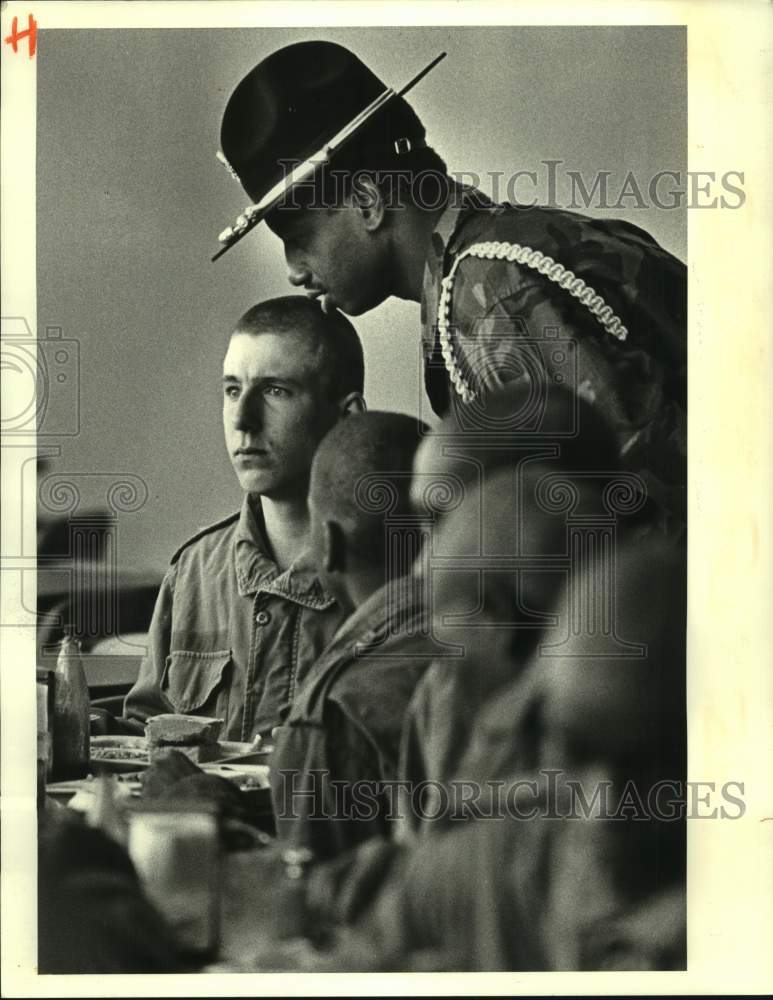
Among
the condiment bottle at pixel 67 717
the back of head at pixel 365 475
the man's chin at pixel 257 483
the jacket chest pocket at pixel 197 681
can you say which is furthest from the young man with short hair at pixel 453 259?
the condiment bottle at pixel 67 717

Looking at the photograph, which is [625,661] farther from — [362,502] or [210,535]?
[210,535]

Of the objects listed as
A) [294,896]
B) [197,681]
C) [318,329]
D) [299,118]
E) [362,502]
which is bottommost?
[294,896]

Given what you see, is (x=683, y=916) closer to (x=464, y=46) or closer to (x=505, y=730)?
(x=505, y=730)

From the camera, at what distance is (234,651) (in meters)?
2.32

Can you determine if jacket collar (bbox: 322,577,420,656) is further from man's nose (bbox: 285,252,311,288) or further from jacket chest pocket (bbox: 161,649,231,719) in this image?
man's nose (bbox: 285,252,311,288)

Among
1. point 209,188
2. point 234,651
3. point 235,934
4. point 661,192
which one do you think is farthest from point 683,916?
point 209,188

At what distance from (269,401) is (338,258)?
1.23 feet

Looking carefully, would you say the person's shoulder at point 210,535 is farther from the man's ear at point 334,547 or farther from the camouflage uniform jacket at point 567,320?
the camouflage uniform jacket at point 567,320

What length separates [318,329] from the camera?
2.33 m

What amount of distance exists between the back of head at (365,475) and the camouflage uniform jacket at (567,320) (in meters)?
0.13

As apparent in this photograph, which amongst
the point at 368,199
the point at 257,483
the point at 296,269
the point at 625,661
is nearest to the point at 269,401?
the point at 257,483

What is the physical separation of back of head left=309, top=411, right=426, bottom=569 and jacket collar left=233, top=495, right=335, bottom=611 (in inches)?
5.0

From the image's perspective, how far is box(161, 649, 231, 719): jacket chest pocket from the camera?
2.30 metres

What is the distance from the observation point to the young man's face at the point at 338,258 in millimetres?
2326
